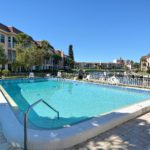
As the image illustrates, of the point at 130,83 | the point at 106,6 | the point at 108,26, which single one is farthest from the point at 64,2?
the point at 108,26

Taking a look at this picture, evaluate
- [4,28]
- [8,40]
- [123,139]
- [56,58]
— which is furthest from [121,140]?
[56,58]

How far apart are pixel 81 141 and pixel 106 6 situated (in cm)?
1894

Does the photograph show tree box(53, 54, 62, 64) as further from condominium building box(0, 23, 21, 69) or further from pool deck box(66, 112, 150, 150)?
pool deck box(66, 112, 150, 150)

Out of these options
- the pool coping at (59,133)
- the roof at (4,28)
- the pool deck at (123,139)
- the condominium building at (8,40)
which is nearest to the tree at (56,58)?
the condominium building at (8,40)

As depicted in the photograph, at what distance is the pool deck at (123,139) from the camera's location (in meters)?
4.34

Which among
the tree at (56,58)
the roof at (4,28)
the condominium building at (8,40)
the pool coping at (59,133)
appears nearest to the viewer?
the pool coping at (59,133)

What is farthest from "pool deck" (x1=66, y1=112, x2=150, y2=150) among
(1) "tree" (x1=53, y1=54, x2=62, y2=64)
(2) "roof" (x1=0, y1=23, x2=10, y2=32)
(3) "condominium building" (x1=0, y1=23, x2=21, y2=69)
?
(1) "tree" (x1=53, y1=54, x2=62, y2=64)

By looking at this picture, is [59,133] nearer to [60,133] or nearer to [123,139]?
[60,133]

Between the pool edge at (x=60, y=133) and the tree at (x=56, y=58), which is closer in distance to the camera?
the pool edge at (x=60, y=133)

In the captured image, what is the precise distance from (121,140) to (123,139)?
0.08 meters

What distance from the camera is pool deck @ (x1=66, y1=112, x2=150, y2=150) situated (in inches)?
171

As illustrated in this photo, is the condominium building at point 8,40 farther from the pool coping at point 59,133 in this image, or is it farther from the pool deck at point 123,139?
the pool deck at point 123,139

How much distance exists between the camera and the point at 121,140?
15.4 feet

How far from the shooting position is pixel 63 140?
4.36 metres
